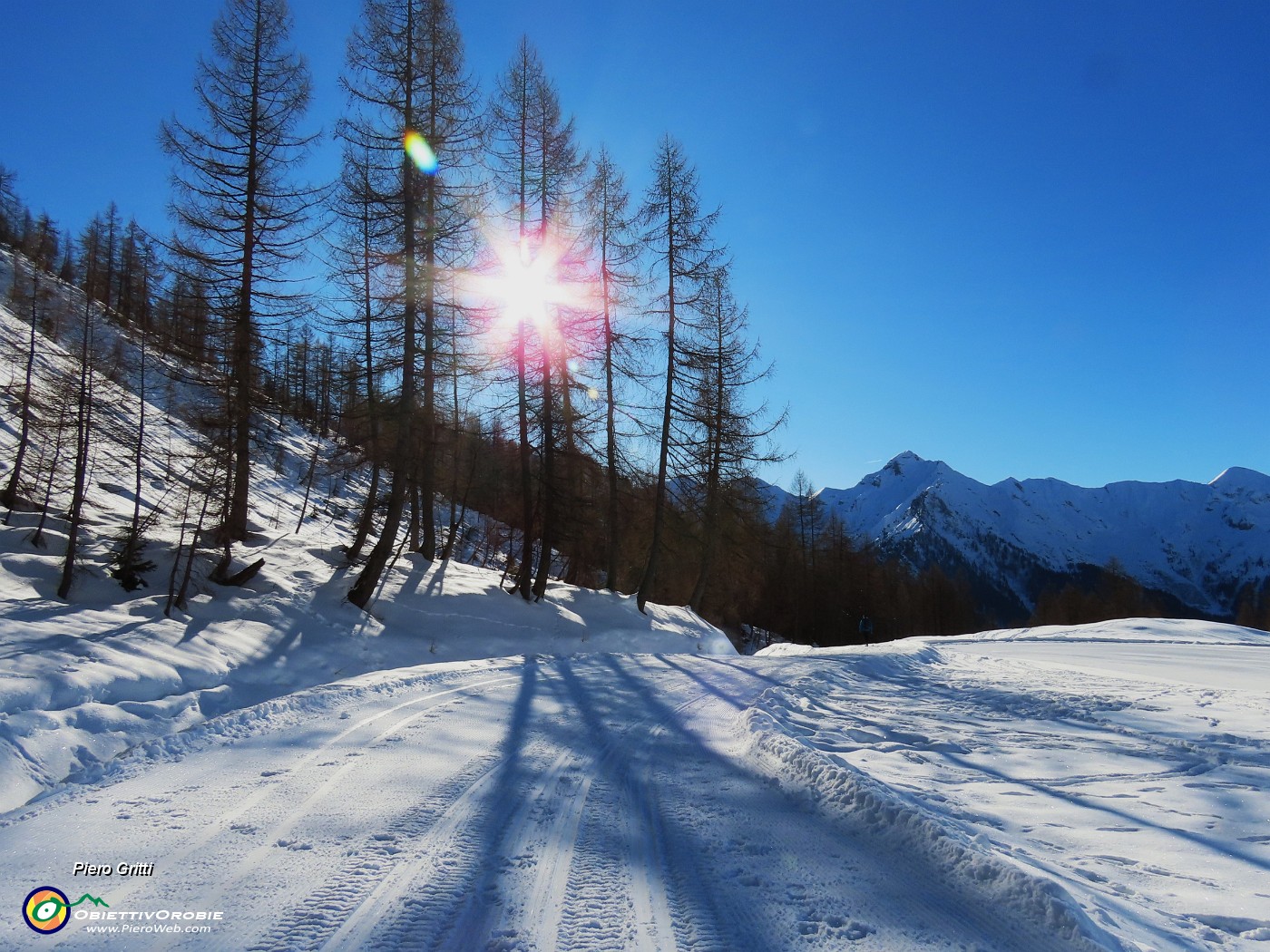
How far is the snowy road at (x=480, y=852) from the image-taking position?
2812 millimetres

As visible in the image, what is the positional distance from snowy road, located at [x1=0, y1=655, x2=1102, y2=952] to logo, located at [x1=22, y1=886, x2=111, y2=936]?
62 millimetres

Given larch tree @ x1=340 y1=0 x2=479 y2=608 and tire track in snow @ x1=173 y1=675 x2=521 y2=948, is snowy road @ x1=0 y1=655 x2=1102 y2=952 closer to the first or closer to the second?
tire track in snow @ x1=173 y1=675 x2=521 y2=948

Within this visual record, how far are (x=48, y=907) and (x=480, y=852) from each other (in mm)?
1889

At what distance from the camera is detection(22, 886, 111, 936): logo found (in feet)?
8.84

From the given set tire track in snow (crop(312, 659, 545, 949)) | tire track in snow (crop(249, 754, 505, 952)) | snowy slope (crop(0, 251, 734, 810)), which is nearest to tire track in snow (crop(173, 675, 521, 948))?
tire track in snow (crop(249, 754, 505, 952))

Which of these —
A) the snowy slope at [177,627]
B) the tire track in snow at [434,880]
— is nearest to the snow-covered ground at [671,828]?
the tire track in snow at [434,880]

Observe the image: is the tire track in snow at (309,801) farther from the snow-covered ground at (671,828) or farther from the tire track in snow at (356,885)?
the tire track in snow at (356,885)

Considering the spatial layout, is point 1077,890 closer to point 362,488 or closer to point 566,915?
point 566,915

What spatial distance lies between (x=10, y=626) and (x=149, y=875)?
24.2ft

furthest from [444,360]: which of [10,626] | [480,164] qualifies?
[10,626]

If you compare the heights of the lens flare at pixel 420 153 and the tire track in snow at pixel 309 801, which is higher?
the lens flare at pixel 420 153

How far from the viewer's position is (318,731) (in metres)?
5.81

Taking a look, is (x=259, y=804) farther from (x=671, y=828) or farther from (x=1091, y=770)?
(x=1091, y=770)

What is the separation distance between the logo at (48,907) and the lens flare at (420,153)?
15091mm
